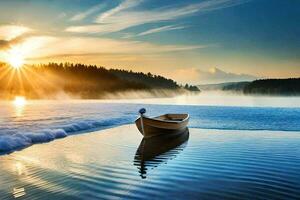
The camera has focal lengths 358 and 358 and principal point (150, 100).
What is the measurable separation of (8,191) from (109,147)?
10478mm

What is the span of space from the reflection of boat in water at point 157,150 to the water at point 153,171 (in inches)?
1.7

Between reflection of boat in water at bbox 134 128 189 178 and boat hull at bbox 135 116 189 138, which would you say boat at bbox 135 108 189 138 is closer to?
boat hull at bbox 135 116 189 138

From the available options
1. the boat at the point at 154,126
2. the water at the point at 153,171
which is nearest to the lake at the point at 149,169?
the water at the point at 153,171

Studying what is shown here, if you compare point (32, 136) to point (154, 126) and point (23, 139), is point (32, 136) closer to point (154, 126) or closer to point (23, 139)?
point (23, 139)

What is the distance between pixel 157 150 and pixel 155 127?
6516mm

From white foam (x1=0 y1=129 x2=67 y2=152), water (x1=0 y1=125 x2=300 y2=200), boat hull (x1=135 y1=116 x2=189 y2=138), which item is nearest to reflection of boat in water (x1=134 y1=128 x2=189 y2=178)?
water (x1=0 y1=125 x2=300 y2=200)

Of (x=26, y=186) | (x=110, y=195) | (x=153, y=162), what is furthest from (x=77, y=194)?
(x=153, y=162)

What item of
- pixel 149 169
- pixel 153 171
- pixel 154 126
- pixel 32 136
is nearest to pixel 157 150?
pixel 149 169

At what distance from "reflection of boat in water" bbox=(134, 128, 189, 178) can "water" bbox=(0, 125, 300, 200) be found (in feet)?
0.14

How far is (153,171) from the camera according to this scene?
49.8ft

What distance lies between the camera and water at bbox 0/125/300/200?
11.7 metres

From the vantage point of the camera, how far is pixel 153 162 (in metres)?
17.6

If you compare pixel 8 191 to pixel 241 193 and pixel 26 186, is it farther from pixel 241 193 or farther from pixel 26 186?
pixel 241 193

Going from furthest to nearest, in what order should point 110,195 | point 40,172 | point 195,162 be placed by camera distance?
point 195,162 < point 40,172 < point 110,195
